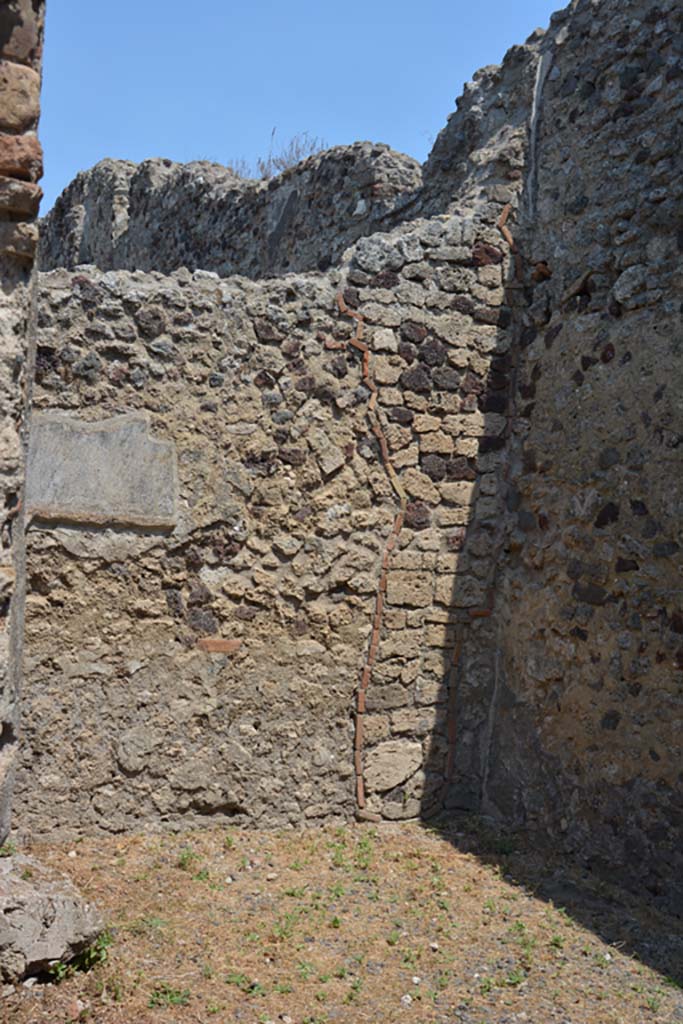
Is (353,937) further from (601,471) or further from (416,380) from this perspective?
(416,380)

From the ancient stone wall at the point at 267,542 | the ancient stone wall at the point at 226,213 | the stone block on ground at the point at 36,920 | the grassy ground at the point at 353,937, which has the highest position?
the ancient stone wall at the point at 226,213

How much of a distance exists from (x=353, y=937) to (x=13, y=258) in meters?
3.00

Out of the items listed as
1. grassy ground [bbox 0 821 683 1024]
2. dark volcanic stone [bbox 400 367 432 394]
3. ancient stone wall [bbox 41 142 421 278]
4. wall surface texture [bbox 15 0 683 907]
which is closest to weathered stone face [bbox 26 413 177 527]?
wall surface texture [bbox 15 0 683 907]

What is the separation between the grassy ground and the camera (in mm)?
3609

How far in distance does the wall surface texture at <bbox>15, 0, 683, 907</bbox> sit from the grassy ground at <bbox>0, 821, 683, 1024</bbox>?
240 millimetres

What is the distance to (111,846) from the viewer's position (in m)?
4.85

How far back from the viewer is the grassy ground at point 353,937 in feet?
11.8

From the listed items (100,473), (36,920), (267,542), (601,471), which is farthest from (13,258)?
(601,471)

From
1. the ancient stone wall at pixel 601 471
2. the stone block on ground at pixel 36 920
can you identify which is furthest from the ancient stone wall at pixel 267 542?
the stone block on ground at pixel 36 920

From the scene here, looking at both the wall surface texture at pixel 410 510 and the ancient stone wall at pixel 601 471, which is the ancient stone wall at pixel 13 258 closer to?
the wall surface texture at pixel 410 510

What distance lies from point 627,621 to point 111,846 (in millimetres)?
2520

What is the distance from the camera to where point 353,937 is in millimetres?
4250

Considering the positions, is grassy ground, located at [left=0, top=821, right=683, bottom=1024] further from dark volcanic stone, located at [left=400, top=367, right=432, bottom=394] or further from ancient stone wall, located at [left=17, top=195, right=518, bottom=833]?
dark volcanic stone, located at [left=400, top=367, right=432, bottom=394]

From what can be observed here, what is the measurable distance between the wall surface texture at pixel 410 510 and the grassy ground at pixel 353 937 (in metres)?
0.24
